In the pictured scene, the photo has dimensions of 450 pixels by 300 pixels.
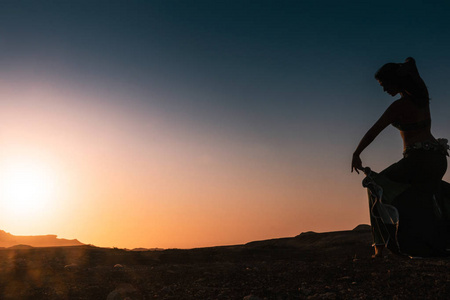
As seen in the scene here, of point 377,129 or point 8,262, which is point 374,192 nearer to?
point 377,129

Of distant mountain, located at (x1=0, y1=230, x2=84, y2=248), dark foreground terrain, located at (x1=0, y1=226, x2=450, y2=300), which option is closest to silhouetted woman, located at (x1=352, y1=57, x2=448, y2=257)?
dark foreground terrain, located at (x1=0, y1=226, x2=450, y2=300)

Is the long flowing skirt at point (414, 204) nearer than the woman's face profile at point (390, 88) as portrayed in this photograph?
Yes

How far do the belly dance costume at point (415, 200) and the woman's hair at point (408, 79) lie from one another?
1.01ft

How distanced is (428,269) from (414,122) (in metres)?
3.00

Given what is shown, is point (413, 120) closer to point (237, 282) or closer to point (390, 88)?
point (390, 88)

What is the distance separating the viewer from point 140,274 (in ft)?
22.5

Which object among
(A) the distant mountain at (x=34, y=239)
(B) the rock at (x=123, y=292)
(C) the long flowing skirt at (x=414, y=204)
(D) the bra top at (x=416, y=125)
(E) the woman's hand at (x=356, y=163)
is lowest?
(B) the rock at (x=123, y=292)

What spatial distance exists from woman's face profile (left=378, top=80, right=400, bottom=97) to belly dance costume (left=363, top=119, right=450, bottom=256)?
40cm

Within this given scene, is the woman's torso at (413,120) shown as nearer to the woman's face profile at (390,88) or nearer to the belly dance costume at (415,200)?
the belly dance costume at (415,200)

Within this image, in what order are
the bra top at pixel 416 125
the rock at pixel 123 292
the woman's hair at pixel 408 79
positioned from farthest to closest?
the rock at pixel 123 292 < the bra top at pixel 416 125 < the woman's hair at pixel 408 79

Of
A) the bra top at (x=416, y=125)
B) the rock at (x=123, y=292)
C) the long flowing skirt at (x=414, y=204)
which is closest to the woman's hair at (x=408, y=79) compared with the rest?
the bra top at (x=416, y=125)

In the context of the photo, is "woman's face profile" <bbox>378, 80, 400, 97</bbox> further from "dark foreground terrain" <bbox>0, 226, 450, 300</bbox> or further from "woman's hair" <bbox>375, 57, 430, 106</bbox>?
"dark foreground terrain" <bbox>0, 226, 450, 300</bbox>

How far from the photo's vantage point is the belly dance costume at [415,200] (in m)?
3.99

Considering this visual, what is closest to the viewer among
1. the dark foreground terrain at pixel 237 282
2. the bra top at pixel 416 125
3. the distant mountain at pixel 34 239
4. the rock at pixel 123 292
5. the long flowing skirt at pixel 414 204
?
the long flowing skirt at pixel 414 204
